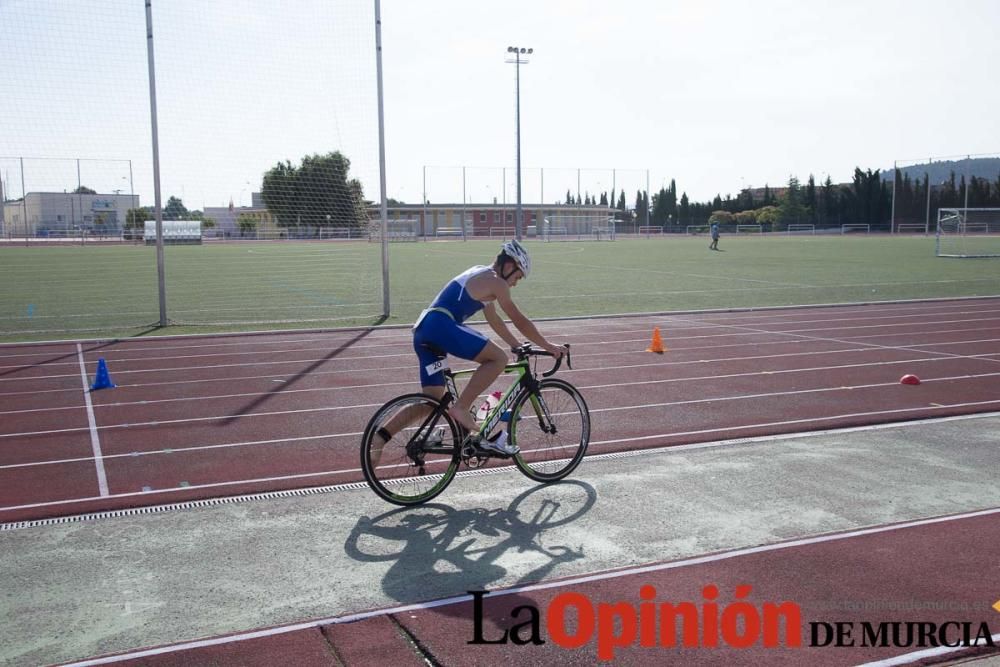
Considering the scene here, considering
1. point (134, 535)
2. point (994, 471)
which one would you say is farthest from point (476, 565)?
point (994, 471)

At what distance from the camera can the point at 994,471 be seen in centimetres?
639

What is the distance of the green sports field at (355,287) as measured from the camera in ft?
57.3

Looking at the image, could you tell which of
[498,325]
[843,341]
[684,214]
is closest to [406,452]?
[498,325]

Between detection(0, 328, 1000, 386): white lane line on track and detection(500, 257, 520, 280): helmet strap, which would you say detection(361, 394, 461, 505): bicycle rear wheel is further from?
detection(0, 328, 1000, 386): white lane line on track

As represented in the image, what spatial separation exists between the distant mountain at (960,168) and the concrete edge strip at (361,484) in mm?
60136

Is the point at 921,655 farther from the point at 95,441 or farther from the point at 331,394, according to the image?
the point at 331,394

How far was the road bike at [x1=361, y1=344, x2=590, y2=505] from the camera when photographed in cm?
584

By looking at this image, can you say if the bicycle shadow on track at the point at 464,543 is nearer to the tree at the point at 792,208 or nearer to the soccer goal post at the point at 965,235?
the soccer goal post at the point at 965,235

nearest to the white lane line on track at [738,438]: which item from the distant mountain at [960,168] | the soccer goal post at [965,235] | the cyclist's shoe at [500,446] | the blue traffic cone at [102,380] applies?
the cyclist's shoe at [500,446]

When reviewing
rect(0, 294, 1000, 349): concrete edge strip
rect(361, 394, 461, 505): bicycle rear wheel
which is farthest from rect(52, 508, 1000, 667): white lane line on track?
rect(0, 294, 1000, 349): concrete edge strip

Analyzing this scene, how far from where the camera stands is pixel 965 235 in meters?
41.4

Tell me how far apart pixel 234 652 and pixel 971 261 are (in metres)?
37.7

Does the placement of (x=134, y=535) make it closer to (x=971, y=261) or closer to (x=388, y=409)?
(x=388, y=409)

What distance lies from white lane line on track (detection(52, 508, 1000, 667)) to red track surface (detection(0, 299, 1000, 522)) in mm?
2339
